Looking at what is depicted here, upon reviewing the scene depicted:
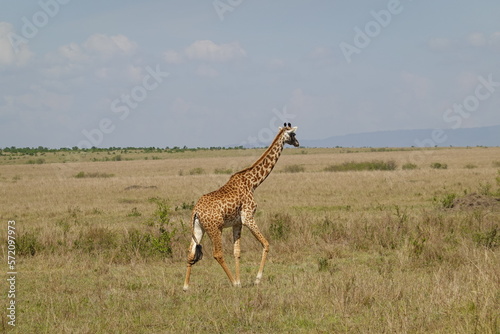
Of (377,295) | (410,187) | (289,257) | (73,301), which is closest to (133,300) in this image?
(73,301)

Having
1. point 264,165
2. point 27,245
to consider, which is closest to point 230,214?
point 264,165

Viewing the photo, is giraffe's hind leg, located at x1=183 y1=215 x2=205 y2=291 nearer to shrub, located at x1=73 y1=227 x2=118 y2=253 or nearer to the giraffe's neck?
the giraffe's neck

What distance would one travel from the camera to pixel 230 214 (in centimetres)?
961

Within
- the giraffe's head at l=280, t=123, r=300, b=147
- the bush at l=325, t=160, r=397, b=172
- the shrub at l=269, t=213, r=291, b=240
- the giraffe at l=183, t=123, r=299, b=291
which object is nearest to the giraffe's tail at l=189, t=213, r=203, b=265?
the giraffe at l=183, t=123, r=299, b=291

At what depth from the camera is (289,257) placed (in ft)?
40.9

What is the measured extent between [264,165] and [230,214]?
1.53 meters

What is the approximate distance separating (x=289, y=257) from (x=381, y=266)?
2122 millimetres

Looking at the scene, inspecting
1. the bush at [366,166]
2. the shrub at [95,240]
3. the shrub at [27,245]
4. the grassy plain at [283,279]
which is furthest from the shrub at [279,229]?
the bush at [366,166]

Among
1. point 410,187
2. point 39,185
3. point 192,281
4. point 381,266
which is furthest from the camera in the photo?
point 39,185

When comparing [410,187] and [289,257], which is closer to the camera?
[289,257]

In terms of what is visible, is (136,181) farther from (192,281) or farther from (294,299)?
(294,299)

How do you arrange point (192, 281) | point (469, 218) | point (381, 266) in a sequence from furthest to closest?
point (469, 218) < point (381, 266) < point (192, 281)

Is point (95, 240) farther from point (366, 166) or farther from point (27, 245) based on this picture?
point (366, 166)

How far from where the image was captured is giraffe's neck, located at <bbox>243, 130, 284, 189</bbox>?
34.6 feet
